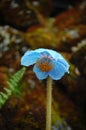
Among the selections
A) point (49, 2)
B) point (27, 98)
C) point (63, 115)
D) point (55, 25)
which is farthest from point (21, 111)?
point (49, 2)

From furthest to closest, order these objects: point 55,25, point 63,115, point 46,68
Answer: point 55,25
point 63,115
point 46,68

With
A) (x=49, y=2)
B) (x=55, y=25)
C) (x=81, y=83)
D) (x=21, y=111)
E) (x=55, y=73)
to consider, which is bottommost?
(x=55, y=73)

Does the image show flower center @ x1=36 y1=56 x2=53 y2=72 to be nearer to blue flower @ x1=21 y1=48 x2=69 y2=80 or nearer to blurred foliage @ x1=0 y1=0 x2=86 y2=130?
blue flower @ x1=21 y1=48 x2=69 y2=80

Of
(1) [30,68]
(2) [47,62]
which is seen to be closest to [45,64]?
(2) [47,62]

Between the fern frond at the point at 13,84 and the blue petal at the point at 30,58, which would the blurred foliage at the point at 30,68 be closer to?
the fern frond at the point at 13,84

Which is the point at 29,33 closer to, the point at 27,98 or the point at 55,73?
the point at 27,98

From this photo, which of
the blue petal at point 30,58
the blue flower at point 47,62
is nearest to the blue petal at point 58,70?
the blue flower at point 47,62

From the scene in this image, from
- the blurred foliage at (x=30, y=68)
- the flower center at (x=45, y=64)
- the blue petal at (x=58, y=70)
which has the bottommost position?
the blue petal at (x=58, y=70)
